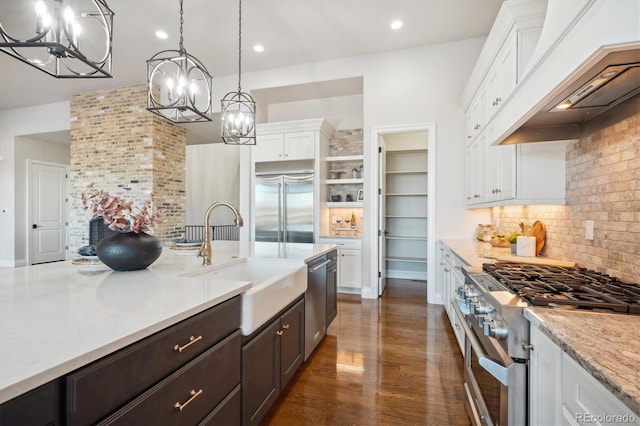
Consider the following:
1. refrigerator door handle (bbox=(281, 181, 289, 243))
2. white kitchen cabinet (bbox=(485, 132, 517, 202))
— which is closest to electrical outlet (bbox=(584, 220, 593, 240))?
white kitchen cabinet (bbox=(485, 132, 517, 202))

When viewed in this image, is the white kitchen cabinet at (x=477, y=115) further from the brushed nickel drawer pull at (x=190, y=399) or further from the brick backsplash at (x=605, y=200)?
the brushed nickel drawer pull at (x=190, y=399)

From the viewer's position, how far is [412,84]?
4.32 meters

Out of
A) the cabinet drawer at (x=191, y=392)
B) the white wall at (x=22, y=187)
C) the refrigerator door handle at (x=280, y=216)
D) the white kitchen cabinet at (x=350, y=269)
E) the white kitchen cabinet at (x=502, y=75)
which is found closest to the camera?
the cabinet drawer at (x=191, y=392)

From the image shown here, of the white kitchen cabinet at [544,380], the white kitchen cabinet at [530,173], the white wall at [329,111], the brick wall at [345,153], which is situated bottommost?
the white kitchen cabinet at [544,380]

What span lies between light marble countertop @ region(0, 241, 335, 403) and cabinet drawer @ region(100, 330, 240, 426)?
19 cm

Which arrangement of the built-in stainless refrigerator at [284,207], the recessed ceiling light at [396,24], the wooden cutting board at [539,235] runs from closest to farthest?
the wooden cutting board at [539,235] → the recessed ceiling light at [396,24] → the built-in stainless refrigerator at [284,207]

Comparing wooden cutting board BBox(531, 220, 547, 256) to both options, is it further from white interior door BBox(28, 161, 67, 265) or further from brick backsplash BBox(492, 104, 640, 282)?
white interior door BBox(28, 161, 67, 265)

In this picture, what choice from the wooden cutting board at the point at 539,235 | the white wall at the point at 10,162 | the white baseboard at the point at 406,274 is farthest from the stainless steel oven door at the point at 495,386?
the white wall at the point at 10,162

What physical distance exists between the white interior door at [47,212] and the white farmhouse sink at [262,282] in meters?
8.15

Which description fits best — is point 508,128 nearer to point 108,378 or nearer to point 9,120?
point 108,378

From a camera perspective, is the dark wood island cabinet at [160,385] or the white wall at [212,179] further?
the white wall at [212,179]

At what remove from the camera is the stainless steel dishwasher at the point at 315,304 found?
7.66ft

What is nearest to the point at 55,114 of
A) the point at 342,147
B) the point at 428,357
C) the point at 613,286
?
the point at 342,147

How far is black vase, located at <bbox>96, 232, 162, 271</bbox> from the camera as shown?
161 cm
